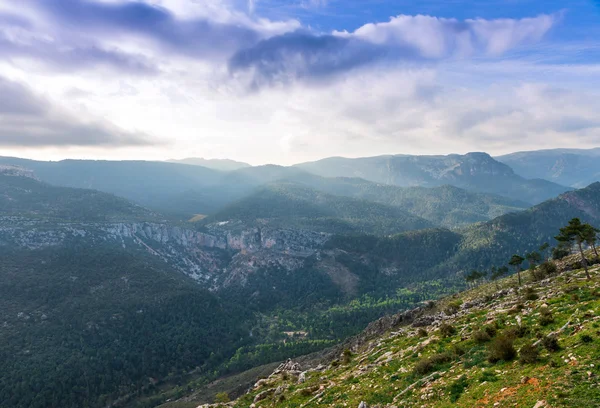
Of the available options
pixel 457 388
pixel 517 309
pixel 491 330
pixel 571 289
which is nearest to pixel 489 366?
pixel 457 388

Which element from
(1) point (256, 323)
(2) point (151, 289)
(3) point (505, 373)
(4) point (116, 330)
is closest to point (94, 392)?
(4) point (116, 330)

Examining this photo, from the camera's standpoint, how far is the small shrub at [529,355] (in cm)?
1995

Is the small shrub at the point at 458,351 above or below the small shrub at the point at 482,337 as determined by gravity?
below

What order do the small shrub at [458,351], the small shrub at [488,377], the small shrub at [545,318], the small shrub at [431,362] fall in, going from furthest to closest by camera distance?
the small shrub at [458,351]
the small shrub at [431,362]
the small shrub at [545,318]
the small shrub at [488,377]

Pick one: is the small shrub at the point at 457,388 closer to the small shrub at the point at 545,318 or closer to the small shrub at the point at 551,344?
the small shrub at the point at 551,344

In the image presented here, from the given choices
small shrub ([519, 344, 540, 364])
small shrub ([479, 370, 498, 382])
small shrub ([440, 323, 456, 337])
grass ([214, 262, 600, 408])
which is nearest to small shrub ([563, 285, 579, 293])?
grass ([214, 262, 600, 408])

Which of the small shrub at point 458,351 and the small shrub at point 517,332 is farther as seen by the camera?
the small shrub at point 458,351

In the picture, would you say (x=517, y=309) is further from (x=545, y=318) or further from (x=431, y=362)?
(x=431, y=362)

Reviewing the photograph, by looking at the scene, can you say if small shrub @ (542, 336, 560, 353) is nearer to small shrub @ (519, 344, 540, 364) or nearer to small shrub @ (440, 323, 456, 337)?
small shrub @ (519, 344, 540, 364)

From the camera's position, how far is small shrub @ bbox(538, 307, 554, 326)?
1001 inches

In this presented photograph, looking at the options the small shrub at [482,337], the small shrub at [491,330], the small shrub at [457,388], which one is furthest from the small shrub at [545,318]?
the small shrub at [457,388]

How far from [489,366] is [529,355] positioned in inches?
113

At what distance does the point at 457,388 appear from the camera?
2097cm

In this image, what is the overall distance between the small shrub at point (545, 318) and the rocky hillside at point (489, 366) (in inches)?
3.0
